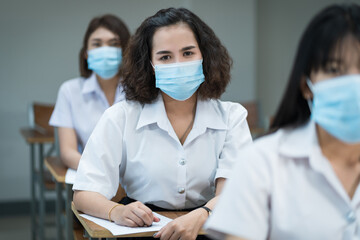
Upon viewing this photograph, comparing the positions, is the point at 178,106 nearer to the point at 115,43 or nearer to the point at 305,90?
the point at 305,90

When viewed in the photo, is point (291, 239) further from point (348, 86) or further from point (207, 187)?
point (207, 187)

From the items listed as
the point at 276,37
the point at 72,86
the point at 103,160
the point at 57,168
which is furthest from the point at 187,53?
the point at 276,37

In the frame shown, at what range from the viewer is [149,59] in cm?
212

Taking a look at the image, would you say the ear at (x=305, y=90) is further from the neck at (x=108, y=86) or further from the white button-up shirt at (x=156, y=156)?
the neck at (x=108, y=86)

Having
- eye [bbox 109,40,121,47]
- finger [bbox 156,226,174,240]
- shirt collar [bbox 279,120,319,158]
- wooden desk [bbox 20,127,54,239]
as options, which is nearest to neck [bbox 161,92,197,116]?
finger [bbox 156,226,174,240]

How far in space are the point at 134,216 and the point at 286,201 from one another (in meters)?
0.64

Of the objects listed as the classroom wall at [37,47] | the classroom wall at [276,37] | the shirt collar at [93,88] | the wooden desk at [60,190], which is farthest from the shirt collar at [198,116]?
the classroom wall at [276,37]

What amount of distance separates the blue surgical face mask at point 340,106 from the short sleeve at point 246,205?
172 millimetres

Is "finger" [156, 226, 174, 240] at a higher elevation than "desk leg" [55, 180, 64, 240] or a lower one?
higher

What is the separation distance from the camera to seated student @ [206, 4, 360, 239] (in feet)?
3.82

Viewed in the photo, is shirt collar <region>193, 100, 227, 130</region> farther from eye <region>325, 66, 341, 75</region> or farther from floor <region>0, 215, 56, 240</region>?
floor <region>0, 215, 56, 240</region>

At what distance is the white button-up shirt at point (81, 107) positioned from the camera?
315 cm

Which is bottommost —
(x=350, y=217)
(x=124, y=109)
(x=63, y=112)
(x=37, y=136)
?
(x=37, y=136)

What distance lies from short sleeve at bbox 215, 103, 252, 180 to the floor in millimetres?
2638
